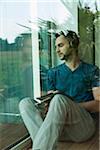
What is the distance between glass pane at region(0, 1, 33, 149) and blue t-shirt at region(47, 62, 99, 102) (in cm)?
31

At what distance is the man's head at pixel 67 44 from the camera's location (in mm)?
1737

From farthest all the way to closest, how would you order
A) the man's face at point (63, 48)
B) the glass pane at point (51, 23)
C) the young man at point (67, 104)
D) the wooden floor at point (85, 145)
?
1. the glass pane at point (51, 23)
2. the man's face at point (63, 48)
3. the wooden floor at point (85, 145)
4. the young man at point (67, 104)

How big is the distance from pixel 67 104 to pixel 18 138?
25.0 inches

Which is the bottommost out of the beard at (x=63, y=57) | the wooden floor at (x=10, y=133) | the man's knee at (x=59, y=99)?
the wooden floor at (x=10, y=133)

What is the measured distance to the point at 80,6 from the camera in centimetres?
200

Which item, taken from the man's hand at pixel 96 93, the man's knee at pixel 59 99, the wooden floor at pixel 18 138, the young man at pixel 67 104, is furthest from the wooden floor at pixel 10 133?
the man's hand at pixel 96 93

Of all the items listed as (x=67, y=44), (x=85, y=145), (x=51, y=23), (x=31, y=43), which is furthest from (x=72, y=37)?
(x=85, y=145)

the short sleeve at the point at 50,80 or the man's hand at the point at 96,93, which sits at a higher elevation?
the short sleeve at the point at 50,80

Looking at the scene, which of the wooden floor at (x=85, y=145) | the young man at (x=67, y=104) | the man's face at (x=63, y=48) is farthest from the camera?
the man's face at (x=63, y=48)

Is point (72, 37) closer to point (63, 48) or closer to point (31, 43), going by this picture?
point (63, 48)

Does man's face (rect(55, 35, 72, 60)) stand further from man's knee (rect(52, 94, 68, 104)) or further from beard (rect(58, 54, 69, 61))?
man's knee (rect(52, 94, 68, 104))

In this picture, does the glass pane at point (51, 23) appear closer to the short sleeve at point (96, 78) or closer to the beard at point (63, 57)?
the beard at point (63, 57)

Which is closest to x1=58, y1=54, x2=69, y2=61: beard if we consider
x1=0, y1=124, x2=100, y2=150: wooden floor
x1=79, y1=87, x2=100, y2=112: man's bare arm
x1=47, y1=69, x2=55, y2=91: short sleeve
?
x1=47, y1=69, x2=55, y2=91: short sleeve

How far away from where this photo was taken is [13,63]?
1863 mm
